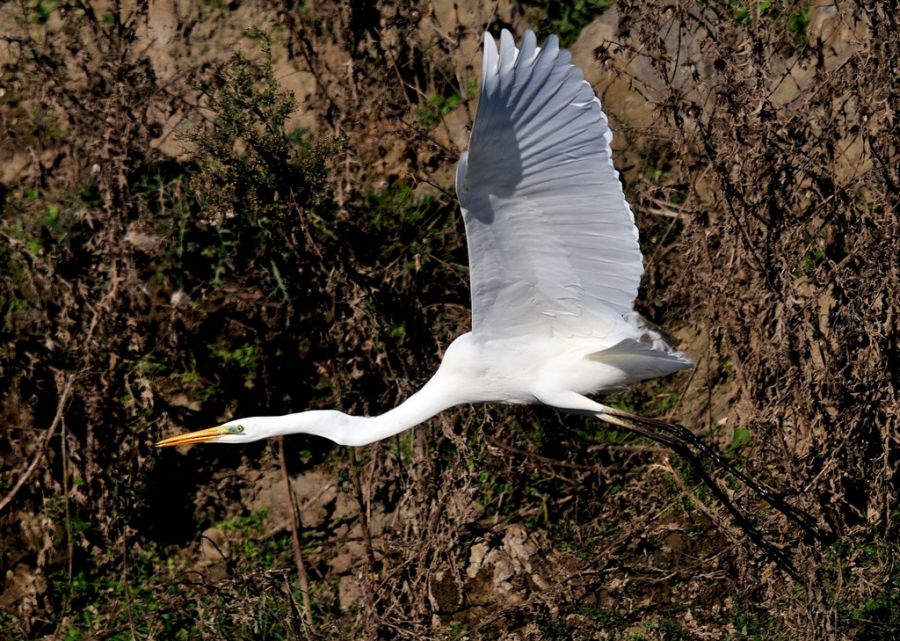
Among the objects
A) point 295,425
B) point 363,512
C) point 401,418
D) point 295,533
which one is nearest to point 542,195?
point 401,418

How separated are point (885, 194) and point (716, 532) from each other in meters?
1.52

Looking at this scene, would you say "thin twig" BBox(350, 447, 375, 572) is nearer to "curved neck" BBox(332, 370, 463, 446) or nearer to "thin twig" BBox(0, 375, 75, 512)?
"curved neck" BBox(332, 370, 463, 446)

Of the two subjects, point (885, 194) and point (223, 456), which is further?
point (223, 456)

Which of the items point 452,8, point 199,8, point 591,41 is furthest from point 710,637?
point 199,8

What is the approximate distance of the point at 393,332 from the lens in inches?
202

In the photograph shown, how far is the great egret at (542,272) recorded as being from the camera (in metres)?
3.12

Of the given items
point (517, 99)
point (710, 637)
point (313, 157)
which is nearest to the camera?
point (517, 99)

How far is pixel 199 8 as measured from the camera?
614cm

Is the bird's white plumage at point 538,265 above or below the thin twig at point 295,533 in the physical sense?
above

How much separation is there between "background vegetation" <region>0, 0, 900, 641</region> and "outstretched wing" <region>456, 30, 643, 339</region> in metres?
0.87

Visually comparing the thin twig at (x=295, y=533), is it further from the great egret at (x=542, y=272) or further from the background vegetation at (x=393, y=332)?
the great egret at (x=542, y=272)

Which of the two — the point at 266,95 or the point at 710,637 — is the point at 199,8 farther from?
the point at 710,637

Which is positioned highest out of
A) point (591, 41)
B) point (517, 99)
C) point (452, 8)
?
point (452, 8)

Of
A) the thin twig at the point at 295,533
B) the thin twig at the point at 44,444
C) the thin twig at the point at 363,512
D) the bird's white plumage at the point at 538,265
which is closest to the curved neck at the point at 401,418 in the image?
the bird's white plumage at the point at 538,265
